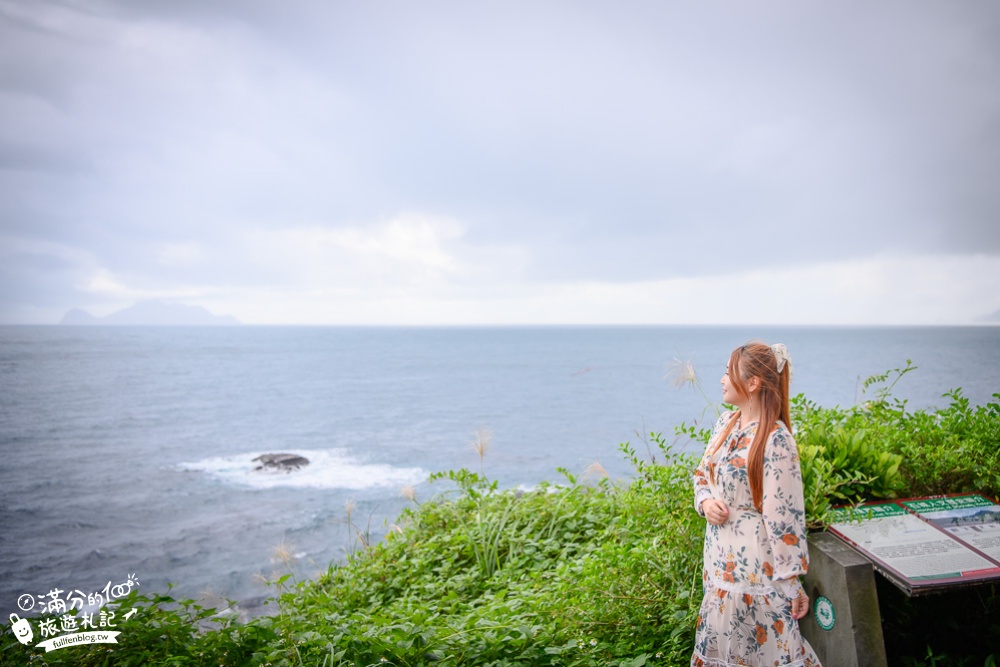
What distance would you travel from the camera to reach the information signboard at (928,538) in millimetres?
2691

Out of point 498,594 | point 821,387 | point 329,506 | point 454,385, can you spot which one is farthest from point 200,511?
point 821,387

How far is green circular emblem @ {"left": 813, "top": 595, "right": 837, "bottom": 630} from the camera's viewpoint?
9.64 ft

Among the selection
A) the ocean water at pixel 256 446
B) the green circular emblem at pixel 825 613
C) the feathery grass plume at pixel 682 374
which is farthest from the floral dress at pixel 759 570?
the ocean water at pixel 256 446

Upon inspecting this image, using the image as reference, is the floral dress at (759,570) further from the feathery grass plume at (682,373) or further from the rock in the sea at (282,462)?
the rock in the sea at (282,462)

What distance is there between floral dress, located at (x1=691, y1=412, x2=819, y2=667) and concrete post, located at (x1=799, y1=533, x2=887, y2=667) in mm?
269

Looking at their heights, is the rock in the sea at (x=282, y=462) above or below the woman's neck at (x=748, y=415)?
below

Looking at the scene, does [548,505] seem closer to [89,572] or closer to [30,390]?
[89,572]

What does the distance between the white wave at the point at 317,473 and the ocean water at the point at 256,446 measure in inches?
5.9

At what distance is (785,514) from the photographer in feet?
8.76

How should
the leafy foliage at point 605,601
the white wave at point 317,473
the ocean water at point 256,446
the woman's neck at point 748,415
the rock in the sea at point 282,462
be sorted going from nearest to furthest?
the woman's neck at point 748,415 → the leafy foliage at point 605,601 → the ocean water at point 256,446 → the white wave at point 317,473 → the rock in the sea at point 282,462

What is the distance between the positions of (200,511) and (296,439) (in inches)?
698

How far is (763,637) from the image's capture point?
2732 mm

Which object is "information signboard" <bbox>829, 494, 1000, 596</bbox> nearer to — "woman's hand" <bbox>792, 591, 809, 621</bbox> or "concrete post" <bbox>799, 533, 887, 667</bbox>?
"concrete post" <bbox>799, 533, 887, 667</bbox>

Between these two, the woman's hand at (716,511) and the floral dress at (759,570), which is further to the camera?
the woman's hand at (716,511)
